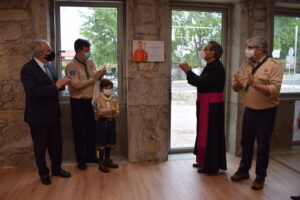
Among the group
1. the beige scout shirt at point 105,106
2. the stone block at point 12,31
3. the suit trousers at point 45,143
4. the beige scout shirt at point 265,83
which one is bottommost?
the suit trousers at point 45,143

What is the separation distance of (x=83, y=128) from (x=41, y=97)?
71 cm

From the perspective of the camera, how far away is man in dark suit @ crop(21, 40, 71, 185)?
2811mm

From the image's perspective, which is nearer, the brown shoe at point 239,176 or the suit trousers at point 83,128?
the brown shoe at point 239,176

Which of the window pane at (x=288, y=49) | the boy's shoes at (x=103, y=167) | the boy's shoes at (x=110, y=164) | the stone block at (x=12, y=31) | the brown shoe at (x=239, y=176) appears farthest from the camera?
the window pane at (x=288, y=49)

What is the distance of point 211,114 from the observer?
3.20 meters

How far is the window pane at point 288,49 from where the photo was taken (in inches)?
161

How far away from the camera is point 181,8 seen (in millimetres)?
3828

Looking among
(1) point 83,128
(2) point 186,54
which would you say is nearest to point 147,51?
(2) point 186,54

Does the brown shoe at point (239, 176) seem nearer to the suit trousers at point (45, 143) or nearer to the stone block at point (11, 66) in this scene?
the suit trousers at point (45, 143)

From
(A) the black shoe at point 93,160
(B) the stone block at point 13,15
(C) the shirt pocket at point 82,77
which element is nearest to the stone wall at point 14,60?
(B) the stone block at point 13,15

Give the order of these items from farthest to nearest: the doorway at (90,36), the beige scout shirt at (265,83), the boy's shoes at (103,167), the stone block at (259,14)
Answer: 1. the stone block at (259,14)
2. the doorway at (90,36)
3. the boy's shoes at (103,167)
4. the beige scout shirt at (265,83)

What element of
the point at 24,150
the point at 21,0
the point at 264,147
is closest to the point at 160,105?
the point at 264,147

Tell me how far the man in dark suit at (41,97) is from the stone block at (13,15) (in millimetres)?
532

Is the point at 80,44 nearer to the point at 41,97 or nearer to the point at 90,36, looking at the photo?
the point at 90,36
